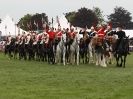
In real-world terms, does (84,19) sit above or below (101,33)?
→ above

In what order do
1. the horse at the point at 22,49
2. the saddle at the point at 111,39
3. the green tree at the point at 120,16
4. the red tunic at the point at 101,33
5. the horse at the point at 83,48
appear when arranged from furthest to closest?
the green tree at the point at 120,16 < the horse at the point at 22,49 < the horse at the point at 83,48 < the saddle at the point at 111,39 < the red tunic at the point at 101,33

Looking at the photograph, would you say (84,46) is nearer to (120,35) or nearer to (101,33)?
(101,33)

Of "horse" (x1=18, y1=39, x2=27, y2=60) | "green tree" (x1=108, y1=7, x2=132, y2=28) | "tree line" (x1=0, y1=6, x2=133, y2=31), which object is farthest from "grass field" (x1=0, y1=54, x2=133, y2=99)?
"green tree" (x1=108, y1=7, x2=132, y2=28)

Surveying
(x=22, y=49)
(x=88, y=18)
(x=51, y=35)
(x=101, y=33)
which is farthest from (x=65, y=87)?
(x=88, y=18)

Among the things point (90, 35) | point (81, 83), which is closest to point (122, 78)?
point (81, 83)

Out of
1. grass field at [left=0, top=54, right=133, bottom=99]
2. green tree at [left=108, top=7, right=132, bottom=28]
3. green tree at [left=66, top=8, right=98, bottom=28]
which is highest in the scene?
green tree at [left=108, top=7, right=132, bottom=28]

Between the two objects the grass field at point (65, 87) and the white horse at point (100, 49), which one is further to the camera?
the white horse at point (100, 49)

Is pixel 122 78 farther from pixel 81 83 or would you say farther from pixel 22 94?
pixel 22 94

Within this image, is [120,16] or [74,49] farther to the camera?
[120,16]

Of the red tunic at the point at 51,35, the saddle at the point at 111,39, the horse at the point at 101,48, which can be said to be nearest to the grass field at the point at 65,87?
the horse at the point at 101,48

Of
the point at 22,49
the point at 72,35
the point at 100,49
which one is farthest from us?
the point at 22,49

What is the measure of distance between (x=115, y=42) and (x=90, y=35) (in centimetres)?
252

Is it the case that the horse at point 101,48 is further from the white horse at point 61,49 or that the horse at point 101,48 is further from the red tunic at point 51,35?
the red tunic at point 51,35

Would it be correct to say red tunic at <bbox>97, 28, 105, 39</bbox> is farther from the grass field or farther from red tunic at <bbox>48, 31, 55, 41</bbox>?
the grass field
